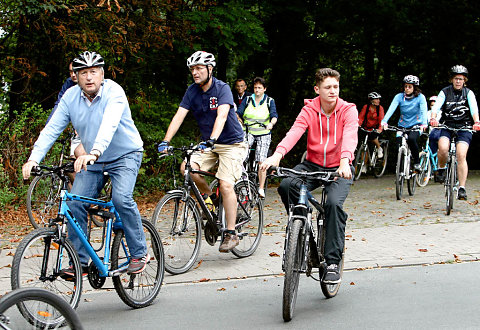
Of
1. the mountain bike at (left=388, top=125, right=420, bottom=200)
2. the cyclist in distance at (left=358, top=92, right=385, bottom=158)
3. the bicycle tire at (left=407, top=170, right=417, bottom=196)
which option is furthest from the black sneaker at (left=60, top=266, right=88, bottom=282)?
the cyclist in distance at (left=358, top=92, right=385, bottom=158)

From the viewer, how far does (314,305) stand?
5.63 m

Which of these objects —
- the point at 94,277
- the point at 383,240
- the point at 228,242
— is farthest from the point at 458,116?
the point at 94,277

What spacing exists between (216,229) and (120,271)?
6.28ft

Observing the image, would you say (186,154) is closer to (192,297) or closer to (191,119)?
(192,297)

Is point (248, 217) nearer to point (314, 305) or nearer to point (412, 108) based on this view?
point (314, 305)

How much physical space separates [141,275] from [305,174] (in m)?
1.67

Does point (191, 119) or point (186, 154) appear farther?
point (191, 119)

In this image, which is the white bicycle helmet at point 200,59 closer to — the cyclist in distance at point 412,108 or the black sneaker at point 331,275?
the black sneaker at point 331,275

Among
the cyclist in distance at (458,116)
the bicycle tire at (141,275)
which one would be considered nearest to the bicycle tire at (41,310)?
the bicycle tire at (141,275)

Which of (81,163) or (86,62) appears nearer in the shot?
(81,163)

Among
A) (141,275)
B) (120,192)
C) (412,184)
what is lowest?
(412,184)

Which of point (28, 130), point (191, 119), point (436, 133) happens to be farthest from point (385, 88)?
point (28, 130)

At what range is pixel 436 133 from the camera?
Result: 11.6 metres

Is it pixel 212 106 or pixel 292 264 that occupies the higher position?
pixel 212 106
